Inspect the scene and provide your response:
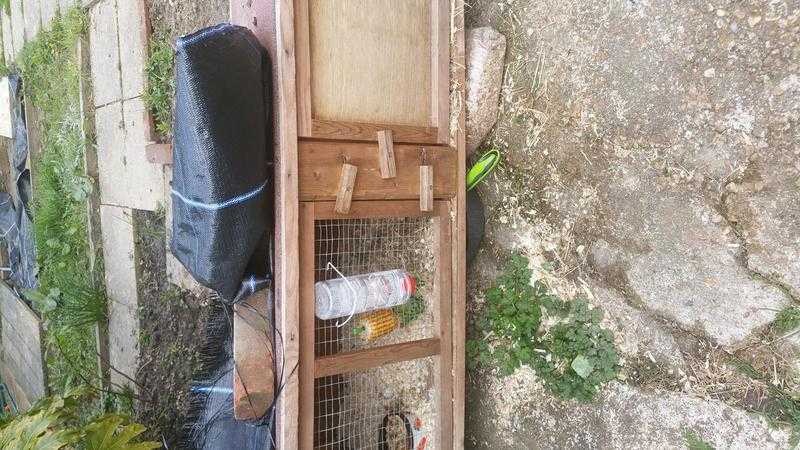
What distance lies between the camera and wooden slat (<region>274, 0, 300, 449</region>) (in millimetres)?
2361

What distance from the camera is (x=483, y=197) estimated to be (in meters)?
3.39

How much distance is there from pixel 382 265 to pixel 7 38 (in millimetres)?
5645

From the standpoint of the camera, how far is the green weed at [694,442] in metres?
2.61

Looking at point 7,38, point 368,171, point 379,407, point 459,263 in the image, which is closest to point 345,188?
point 368,171

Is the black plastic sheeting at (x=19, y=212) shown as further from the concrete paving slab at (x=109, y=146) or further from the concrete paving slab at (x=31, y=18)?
the concrete paving slab at (x=109, y=146)

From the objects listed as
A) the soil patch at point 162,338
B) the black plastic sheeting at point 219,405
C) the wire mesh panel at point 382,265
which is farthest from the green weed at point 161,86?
the wire mesh panel at point 382,265

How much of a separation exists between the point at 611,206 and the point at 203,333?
2.71m

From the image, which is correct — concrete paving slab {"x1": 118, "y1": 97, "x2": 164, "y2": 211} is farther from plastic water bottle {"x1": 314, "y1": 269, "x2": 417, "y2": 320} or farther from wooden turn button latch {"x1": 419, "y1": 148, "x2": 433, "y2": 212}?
wooden turn button latch {"x1": 419, "y1": 148, "x2": 433, "y2": 212}

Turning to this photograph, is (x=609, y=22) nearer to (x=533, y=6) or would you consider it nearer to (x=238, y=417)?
(x=533, y=6)

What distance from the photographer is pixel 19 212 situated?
6.04m

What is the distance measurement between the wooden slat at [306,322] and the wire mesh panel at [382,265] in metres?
0.55

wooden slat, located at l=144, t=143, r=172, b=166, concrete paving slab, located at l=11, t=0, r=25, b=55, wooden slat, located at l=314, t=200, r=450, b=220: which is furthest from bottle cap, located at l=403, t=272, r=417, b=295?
concrete paving slab, located at l=11, t=0, r=25, b=55

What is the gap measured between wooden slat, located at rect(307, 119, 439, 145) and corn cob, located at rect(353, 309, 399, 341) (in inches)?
39.6

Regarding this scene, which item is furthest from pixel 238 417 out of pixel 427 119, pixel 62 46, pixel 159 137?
pixel 62 46
